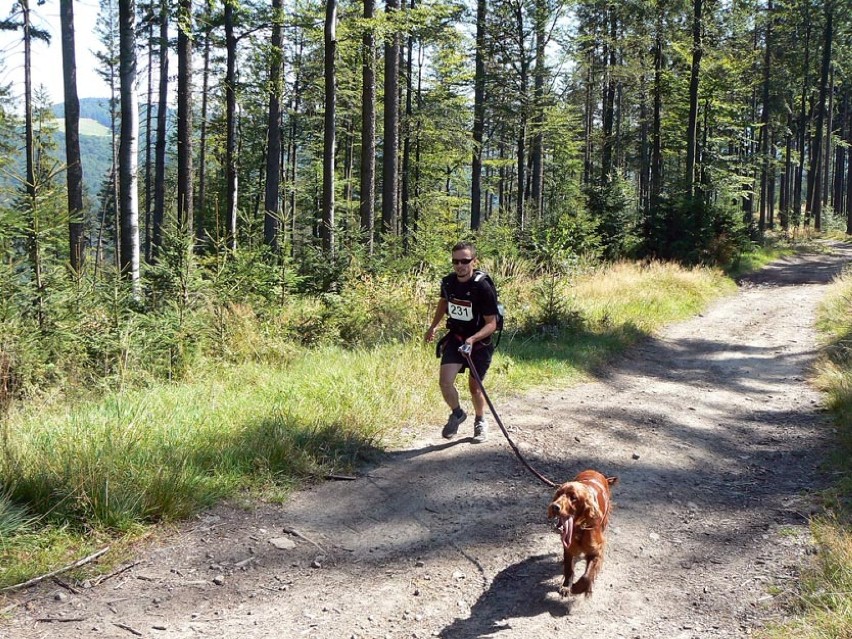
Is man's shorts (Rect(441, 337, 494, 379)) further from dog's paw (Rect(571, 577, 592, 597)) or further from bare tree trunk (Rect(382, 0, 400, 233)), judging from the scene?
bare tree trunk (Rect(382, 0, 400, 233))

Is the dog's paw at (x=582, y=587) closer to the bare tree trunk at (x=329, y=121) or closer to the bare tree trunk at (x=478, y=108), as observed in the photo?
the bare tree trunk at (x=329, y=121)

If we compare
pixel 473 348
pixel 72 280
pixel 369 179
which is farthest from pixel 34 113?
Result: pixel 473 348

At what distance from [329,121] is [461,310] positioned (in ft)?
32.9

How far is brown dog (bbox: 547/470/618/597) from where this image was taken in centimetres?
360

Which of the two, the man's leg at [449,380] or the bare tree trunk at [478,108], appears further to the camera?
the bare tree trunk at [478,108]

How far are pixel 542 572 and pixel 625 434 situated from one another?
11.0ft

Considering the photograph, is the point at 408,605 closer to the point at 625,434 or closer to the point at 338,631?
the point at 338,631

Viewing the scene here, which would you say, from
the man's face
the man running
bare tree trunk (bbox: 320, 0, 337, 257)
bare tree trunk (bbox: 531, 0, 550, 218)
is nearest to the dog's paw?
the man running

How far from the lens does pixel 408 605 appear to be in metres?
3.80

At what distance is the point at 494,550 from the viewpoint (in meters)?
4.46

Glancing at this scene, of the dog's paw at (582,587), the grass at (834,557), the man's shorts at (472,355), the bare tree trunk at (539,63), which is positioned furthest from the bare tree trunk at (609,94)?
the dog's paw at (582,587)

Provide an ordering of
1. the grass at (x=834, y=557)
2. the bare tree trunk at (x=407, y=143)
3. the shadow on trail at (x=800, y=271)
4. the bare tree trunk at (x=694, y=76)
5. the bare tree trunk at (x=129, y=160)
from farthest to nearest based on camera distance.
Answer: the bare tree trunk at (x=407, y=143) < the bare tree trunk at (x=694, y=76) < the shadow on trail at (x=800, y=271) < the bare tree trunk at (x=129, y=160) < the grass at (x=834, y=557)

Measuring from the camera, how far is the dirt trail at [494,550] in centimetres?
361

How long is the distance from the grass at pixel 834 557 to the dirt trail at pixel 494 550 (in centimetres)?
17
